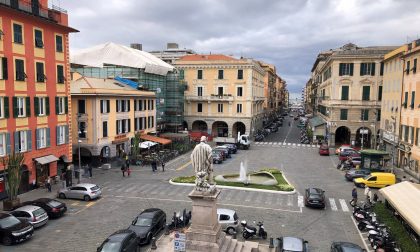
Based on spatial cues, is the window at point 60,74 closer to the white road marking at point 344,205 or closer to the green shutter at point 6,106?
the green shutter at point 6,106

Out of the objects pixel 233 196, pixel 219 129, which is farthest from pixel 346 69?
pixel 233 196

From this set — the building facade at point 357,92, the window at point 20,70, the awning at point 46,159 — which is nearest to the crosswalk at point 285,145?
the building facade at point 357,92

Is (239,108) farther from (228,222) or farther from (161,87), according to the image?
(228,222)

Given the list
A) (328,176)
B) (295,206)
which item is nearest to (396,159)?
(328,176)

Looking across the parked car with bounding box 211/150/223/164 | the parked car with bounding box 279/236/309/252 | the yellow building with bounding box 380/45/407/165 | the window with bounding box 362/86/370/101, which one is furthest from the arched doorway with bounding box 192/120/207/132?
the parked car with bounding box 279/236/309/252

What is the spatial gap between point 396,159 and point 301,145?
1996 centimetres

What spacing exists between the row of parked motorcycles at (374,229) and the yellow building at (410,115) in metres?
→ 15.4

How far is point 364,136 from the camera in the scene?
59781 millimetres

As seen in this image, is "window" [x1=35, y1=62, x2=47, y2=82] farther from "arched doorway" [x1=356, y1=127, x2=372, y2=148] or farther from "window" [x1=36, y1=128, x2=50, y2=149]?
"arched doorway" [x1=356, y1=127, x2=372, y2=148]

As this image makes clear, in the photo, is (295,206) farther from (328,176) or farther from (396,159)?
(396,159)

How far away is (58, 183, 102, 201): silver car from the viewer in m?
27.6

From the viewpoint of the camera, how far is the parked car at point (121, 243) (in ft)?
54.3

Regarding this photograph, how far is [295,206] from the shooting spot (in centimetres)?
2673

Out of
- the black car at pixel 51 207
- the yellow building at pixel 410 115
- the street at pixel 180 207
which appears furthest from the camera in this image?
the yellow building at pixel 410 115
